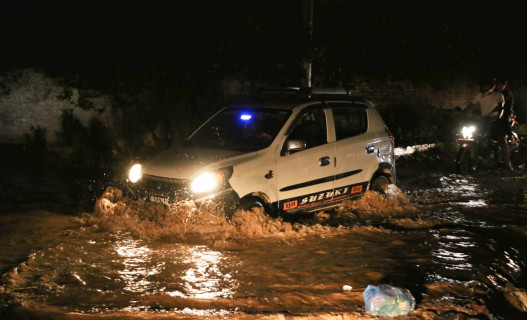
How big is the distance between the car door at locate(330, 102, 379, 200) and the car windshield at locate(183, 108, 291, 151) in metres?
0.93

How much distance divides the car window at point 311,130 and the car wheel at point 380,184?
1314 mm

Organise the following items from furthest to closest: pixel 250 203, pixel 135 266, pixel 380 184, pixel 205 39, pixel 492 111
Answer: pixel 205 39, pixel 492 111, pixel 380 184, pixel 250 203, pixel 135 266

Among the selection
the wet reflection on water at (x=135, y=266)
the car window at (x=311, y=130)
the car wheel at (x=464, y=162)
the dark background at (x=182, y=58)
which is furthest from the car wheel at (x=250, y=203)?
the dark background at (x=182, y=58)

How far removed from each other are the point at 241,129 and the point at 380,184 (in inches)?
95.4

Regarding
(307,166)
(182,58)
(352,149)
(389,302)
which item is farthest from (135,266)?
(182,58)

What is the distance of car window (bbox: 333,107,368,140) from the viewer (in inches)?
316

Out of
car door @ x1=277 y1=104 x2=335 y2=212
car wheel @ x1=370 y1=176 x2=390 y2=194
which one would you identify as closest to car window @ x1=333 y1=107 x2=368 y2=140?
car door @ x1=277 y1=104 x2=335 y2=212

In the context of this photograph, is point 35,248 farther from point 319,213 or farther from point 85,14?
point 85,14

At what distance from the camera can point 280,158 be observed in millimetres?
7113

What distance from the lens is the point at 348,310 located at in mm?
4859

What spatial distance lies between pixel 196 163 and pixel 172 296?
203 centimetres

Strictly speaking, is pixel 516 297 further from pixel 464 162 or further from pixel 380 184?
pixel 464 162

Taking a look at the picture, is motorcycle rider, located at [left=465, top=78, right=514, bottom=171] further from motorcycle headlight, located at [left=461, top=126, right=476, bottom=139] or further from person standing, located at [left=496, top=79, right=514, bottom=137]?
motorcycle headlight, located at [left=461, top=126, right=476, bottom=139]

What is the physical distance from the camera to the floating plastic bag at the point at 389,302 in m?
4.74
